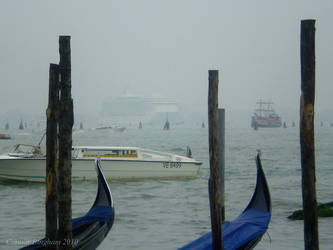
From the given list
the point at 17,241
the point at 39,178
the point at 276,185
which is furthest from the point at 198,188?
the point at 17,241

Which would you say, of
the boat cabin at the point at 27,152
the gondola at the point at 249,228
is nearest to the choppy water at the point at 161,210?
the boat cabin at the point at 27,152

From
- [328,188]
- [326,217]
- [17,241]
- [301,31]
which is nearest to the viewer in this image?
[301,31]

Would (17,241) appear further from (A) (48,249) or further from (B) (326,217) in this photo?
(B) (326,217)

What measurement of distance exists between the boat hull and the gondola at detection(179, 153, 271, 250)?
9080mm

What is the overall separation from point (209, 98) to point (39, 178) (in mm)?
11244

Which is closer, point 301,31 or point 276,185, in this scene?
point 301,31

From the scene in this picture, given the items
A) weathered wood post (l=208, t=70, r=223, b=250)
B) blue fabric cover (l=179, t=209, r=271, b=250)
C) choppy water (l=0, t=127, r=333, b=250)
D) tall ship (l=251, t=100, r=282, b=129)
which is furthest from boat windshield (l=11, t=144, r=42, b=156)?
tall ship (l=251, t=100, r=282, b=129)

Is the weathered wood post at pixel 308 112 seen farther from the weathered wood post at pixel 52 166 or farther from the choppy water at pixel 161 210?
the choppy water at pixel 161 210

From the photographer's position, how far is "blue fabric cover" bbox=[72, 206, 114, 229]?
8.73 metres

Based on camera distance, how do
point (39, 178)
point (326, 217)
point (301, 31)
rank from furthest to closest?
point (39, 178) → point (326, 217) → point (301, 31)

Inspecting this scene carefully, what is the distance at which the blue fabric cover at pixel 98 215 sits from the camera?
344 inches

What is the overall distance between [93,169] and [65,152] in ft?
34.7

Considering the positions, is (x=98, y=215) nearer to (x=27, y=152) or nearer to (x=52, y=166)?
(x=52, y=166)

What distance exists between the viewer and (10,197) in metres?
16.4
